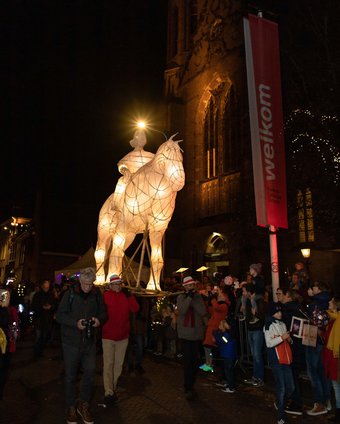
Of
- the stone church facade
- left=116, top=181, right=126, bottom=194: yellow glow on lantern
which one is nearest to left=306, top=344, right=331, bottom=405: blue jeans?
left=116, top=181, right=126, bottom=194: yellow glow on lantern

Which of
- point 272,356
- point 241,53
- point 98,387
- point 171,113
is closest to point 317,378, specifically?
point 272,356

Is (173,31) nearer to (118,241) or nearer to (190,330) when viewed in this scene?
(118,241)

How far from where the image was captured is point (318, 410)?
655cm

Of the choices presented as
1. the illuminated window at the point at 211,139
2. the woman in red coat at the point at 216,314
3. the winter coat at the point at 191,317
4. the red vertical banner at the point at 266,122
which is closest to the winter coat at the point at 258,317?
the woman in red coat at the point at 216,314

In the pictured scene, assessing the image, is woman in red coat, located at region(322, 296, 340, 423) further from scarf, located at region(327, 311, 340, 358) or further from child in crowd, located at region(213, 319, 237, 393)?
child in crowd, located at region(213, 319, 237, 393)

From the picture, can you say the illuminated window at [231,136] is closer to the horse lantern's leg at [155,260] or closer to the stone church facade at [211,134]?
the stone church facade at [211,134]

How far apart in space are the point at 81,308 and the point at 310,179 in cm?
1066

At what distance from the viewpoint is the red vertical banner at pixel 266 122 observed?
9.82 m

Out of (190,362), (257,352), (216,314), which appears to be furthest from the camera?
(216,314)

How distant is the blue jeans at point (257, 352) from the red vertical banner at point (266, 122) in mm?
2505

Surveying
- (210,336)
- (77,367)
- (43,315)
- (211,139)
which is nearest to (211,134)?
(211,139)

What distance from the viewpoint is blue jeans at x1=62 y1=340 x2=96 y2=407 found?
557 centimetres

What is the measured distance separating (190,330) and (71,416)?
7.79 feet

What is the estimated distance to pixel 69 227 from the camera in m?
37.2
